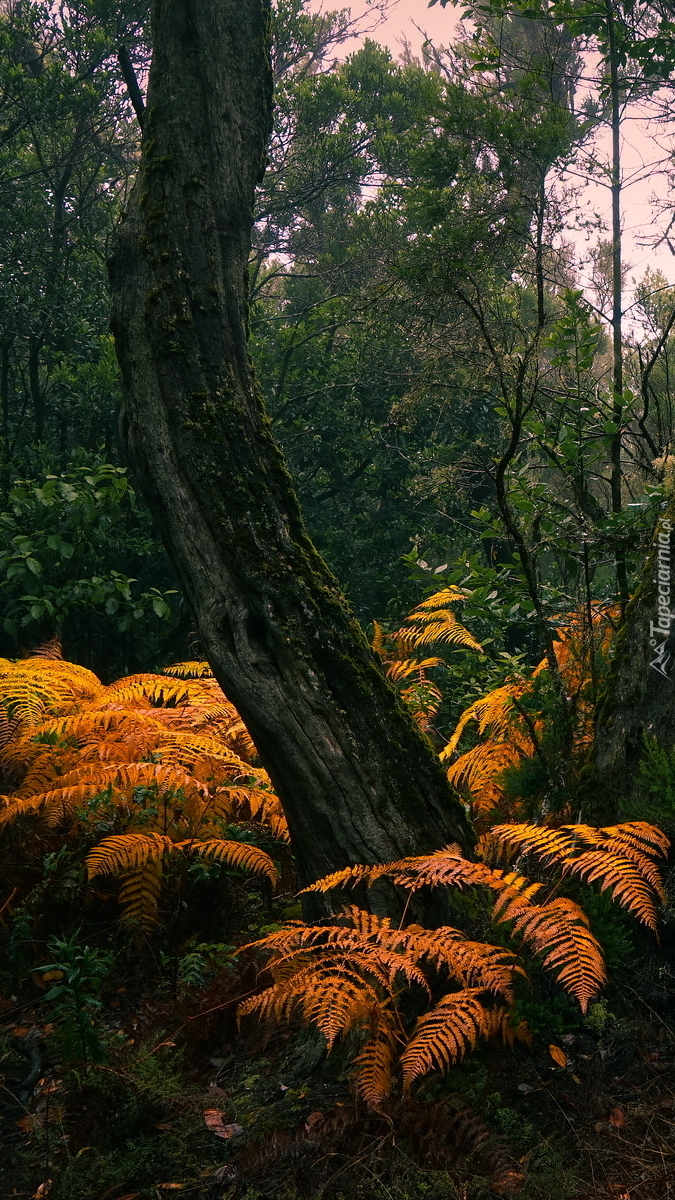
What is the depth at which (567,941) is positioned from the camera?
255 cm

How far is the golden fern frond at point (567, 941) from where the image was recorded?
7.66 ft

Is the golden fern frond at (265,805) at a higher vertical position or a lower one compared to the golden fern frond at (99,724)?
lower

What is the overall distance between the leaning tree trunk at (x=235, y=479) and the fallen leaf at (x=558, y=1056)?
684mm

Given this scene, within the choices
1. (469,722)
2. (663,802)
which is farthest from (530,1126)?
(469,722)

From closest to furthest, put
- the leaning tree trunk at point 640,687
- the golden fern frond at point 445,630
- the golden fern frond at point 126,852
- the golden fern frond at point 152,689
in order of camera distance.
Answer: the leaning tree trunk at point 640,687, the golden fern frond at point 126,852, the golden fern frond at point 445,630, the golden fern frond at point 152,689

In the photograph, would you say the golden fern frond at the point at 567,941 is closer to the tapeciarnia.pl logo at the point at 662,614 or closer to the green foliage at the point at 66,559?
the tapeciarnia.pl logo at the point at 662,614

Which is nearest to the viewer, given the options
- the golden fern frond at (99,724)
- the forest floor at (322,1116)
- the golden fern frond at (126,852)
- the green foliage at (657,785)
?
the forest floor at (322,1116)

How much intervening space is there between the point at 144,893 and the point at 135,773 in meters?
0.51

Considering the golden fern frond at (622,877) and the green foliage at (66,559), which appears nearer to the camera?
the golden fern frond at (622,877)

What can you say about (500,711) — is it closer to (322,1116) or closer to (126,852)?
(126,852)

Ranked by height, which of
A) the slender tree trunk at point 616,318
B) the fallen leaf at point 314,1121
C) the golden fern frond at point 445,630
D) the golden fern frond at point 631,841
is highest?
the slender tree trunk at point 616,318

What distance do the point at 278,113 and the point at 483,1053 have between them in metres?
12.5

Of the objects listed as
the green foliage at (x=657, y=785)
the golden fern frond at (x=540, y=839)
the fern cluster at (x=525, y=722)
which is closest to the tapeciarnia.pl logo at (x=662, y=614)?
the green foliage at (x=657, y=785)

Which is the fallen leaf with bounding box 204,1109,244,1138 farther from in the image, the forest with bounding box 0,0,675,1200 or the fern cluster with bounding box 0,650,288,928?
the fern cluster with bounding box 0,650,288,928
